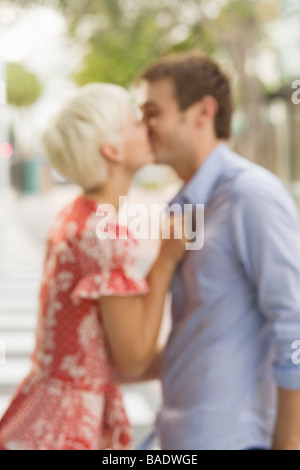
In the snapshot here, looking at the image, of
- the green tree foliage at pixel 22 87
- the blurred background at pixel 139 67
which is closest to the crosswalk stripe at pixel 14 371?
the blurred background at pixel 139 67

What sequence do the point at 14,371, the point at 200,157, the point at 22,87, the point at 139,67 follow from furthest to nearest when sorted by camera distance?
the point at 22,87 → the point at 139,67 → the point at 14,371 → the point at 200,157

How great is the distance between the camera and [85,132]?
1884 mm

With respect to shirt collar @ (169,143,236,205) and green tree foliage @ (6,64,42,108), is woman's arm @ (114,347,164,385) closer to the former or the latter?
shirt collar @ (169,143,236,205)

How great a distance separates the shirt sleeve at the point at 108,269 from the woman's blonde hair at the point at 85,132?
5.3 inches

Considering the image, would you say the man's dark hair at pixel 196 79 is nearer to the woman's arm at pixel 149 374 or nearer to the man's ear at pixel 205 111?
the man's ear at pixel 205 111

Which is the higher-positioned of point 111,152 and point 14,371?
point 111,152

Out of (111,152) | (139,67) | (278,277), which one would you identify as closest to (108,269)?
(111,152)

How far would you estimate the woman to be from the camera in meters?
1.85

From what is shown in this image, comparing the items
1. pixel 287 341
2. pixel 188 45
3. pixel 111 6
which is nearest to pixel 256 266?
pixel 287 341

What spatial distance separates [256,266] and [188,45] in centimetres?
1482

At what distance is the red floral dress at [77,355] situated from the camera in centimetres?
186

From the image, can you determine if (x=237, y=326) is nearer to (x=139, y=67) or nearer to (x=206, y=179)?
(x=206, y=179)

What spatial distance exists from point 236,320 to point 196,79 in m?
0.53

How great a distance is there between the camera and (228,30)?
58.0ft
